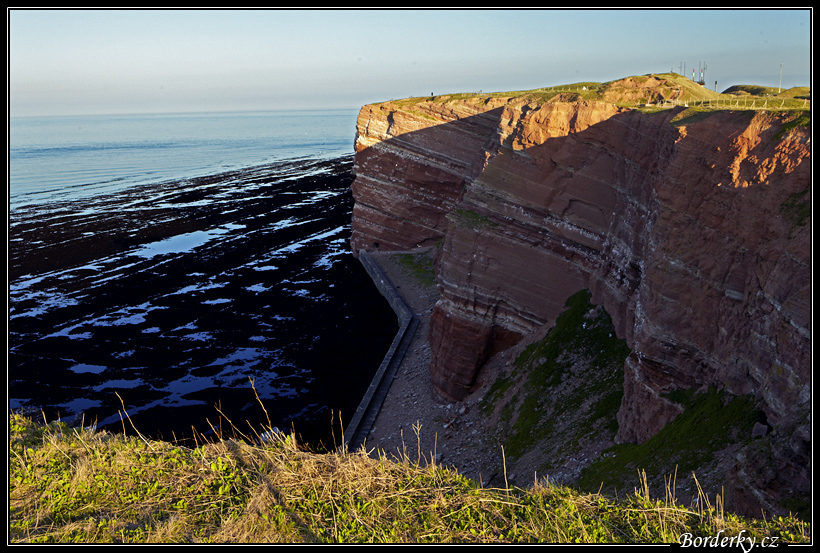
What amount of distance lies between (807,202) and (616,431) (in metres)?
9.84

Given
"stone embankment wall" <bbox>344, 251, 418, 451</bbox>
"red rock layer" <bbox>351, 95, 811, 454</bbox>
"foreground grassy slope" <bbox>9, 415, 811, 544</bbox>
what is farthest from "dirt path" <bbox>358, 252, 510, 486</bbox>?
"foreground grassy slope" <bbox>9, 415, 811, 544</bbox>

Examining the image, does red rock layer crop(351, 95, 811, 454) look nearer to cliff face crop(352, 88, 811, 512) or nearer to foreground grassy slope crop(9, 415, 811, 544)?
cliff face crop(352, 88, 811, 512)

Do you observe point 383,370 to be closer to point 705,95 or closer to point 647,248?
point 647,248

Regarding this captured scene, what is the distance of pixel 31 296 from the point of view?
47.5 m

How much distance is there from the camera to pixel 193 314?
145 feet

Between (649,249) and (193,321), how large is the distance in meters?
34.2

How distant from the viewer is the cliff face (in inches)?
536

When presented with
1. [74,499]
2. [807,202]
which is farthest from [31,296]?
[807,202]

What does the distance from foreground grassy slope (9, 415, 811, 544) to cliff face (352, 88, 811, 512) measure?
12.7ft

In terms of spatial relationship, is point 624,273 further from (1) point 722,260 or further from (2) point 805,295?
(2) point 805,295

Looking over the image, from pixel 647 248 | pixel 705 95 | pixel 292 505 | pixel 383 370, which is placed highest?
pixel 705 95

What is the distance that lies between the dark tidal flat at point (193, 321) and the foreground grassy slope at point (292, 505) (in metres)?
3.26

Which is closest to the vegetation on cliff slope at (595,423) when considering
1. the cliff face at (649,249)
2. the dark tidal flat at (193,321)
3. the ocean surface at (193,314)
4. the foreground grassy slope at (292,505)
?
the cliff face at (649,249)

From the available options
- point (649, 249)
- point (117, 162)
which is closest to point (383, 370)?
point (649, 249)
